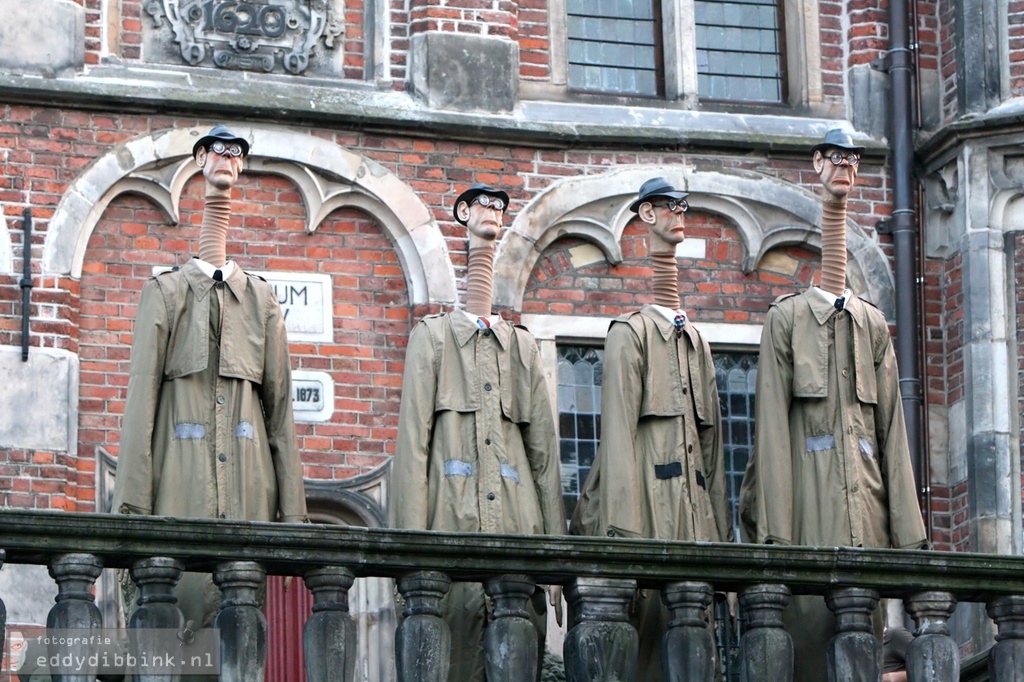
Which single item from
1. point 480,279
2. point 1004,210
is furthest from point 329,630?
point 1004,210

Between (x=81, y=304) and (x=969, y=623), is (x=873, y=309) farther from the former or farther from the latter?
(x=81, y=304)

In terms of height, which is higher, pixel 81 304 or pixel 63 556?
pixel 81 304

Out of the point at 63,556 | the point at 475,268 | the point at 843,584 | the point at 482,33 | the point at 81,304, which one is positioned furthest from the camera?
the point at 482,33

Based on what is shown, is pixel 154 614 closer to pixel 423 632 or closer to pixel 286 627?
pixel 423 632

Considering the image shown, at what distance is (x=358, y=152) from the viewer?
1253 centimetres

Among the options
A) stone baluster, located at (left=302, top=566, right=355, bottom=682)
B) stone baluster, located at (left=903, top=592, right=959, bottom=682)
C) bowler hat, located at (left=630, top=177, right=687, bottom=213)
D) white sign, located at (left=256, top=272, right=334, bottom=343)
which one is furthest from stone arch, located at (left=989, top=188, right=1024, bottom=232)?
stone baluster, located at (left=302, top=566, right=355, bottom=682)

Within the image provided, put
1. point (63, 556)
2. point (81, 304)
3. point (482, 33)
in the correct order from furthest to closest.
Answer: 1. point (482, 33)
2. point (81, 304)
3. point (63, 556)

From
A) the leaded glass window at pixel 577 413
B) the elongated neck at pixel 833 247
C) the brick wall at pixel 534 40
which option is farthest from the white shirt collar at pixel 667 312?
the brick wall at pixel 534 40

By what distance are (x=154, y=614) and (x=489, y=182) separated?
13.6ft

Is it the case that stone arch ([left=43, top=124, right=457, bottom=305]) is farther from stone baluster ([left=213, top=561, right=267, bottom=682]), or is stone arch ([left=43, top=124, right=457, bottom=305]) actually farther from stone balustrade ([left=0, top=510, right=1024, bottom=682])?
stone baluster ([left=213, top=561, right=267, bottom=682])

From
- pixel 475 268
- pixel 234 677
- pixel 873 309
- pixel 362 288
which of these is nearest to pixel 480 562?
pixel 234 677

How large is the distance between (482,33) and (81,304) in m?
2.35

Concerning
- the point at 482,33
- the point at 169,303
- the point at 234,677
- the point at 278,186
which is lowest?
the point at 234,677

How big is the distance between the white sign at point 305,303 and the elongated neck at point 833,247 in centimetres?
259
